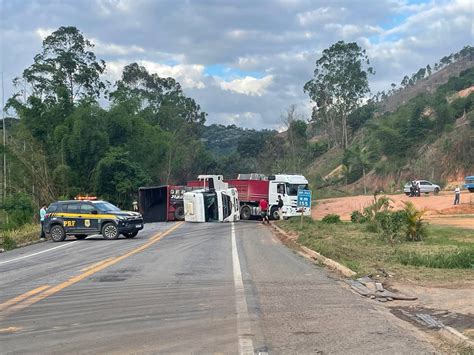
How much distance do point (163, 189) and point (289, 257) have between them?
27.9 meters

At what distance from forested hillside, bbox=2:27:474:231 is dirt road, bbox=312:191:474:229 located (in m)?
14.1

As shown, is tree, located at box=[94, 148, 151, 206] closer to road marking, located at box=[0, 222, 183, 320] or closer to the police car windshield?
the police car windshield

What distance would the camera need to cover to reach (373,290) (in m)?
11.6

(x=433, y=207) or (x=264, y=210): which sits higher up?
(x=264, y=210)

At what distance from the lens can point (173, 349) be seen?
711 cm

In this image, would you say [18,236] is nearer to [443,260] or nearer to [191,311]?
[443,260]

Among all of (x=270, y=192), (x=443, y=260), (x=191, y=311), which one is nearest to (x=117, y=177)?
(x=270, y=192)

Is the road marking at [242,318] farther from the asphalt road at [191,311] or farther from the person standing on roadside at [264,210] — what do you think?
the person standing on roadside at [264,210]

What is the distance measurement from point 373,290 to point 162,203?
34.7 m

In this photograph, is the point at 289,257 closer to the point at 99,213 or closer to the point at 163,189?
the point at 99,213

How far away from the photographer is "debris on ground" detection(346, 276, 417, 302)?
10750 mm

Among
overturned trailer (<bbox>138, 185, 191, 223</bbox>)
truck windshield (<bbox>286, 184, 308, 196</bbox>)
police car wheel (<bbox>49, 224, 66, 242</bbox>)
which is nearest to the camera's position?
police car wheel (<bbox>49, 224, 66, 242</bbox>)

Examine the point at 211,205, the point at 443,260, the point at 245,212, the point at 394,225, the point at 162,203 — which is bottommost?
the point at 443,260

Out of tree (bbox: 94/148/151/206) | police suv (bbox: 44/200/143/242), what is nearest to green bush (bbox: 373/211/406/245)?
police suv (bbox: 44/200/143/242)
